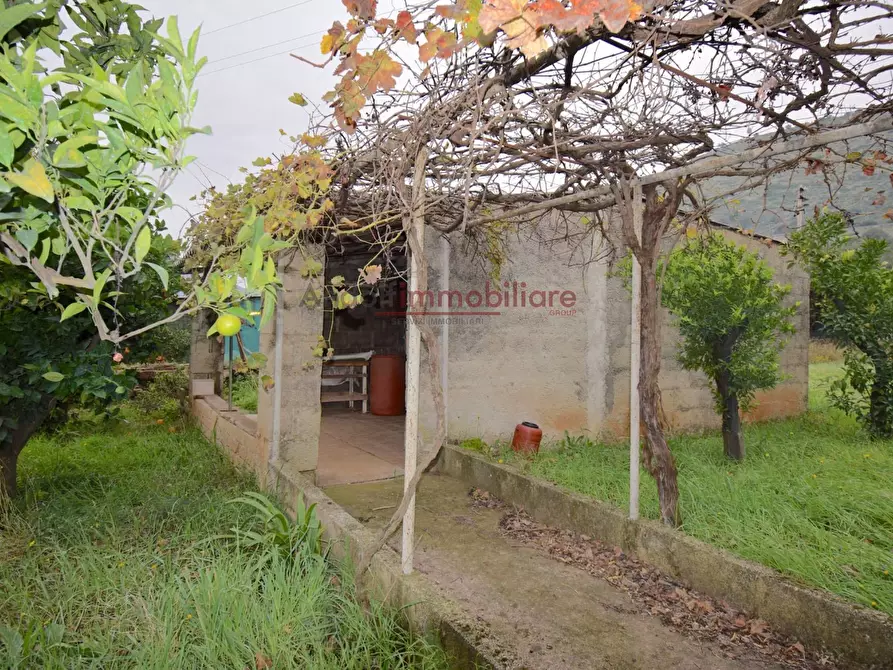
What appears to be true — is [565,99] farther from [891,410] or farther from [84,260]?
[891,410]

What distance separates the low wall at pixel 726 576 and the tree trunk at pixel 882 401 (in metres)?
4.22

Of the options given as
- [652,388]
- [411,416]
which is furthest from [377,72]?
[652,388]

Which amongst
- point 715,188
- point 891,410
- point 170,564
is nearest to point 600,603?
point 170,564

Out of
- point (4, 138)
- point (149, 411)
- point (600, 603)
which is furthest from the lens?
point (149, 411)

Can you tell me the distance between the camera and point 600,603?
3.03m

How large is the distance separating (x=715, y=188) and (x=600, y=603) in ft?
9.36

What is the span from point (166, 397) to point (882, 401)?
364 inches

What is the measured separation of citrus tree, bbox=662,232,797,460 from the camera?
543 centimetres

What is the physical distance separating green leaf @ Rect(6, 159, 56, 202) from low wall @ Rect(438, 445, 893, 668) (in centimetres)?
320

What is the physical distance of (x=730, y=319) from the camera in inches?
212

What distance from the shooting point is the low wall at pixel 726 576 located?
2.39m

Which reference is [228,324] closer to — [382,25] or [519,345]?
[382,25]

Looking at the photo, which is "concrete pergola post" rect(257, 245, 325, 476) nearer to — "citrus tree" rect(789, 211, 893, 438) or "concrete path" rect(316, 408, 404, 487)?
"concrete path" rect(316, 408, 404, 487)

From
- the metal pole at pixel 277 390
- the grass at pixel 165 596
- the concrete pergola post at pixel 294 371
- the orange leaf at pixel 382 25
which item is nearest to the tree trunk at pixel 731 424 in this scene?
the concrete pergola post at pixel 294 371
